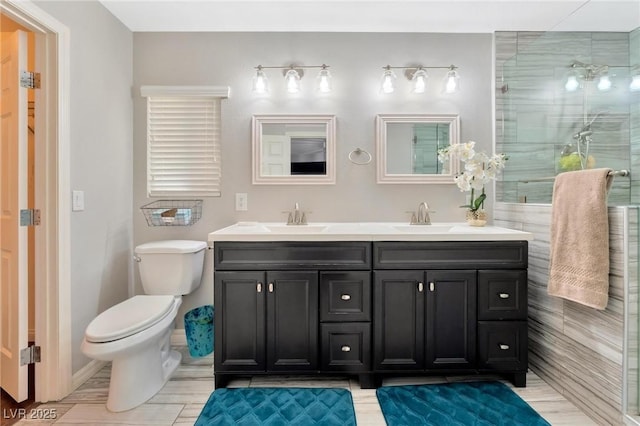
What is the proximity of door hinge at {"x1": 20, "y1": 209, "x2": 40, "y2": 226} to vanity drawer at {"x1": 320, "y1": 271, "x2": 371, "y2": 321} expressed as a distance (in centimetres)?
156

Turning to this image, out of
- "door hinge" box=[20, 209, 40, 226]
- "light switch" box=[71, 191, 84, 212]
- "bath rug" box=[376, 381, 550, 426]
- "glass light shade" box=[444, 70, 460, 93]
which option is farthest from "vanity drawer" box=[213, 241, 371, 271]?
"glass light shade" box=[444, 70, 460, 93]

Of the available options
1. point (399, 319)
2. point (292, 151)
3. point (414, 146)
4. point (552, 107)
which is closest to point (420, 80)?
point (414, 146)

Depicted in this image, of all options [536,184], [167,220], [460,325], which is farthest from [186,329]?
[536,184]

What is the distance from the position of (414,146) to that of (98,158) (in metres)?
2.15

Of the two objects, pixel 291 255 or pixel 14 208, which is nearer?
pixel 14 208

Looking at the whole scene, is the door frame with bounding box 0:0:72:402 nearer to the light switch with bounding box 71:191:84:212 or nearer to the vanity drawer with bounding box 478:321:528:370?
the light switch with bounding box 71:191:84:212

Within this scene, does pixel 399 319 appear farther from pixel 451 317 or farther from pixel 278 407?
pixel 278 407

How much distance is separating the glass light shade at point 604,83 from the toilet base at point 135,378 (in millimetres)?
3045

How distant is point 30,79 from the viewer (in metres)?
1.75

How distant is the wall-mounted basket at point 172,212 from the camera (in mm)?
2375

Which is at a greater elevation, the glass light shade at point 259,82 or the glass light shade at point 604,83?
the glass light shade at point 259,82

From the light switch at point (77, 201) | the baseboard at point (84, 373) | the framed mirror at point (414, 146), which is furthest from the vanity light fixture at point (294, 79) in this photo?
the baseboard at point (84, 373)

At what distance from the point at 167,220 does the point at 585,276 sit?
2.54 m

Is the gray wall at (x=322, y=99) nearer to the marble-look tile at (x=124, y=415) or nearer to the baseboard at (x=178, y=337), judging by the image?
the baseboard at (x=178, y=337)
